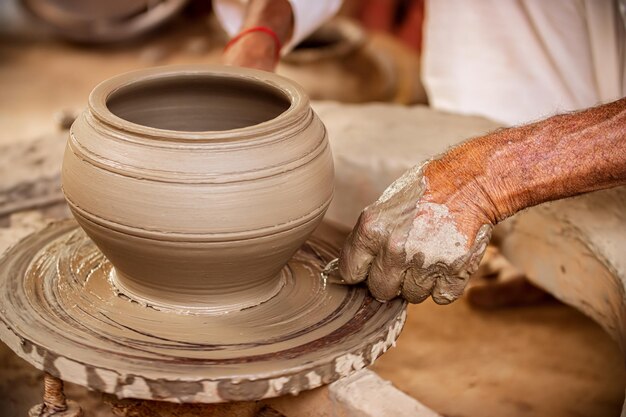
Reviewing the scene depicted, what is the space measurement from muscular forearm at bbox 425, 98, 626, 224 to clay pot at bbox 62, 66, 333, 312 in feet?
0.91

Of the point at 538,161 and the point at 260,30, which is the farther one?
the point at 260,30

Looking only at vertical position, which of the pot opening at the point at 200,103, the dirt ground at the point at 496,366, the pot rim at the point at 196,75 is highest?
the pot rim at the point at 196,75

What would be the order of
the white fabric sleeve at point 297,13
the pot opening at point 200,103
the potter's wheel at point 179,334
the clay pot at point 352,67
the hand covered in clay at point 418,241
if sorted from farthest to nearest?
the clay pot at point 352,67
the white fabric sleeve at point 297,13
the pot opening at point 200,103
the hand covered in clay at point 418,241
the potter's wheel at point 179,334

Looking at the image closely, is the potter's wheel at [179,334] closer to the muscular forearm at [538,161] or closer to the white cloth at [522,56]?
the muscular forearm at [538,161]

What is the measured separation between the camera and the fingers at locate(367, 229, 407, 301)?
161 cm

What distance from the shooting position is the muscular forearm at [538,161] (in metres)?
1.68

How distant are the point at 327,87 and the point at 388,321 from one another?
2.89 metres

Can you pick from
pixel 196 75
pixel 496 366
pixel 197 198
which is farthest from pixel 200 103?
pixel 496 366

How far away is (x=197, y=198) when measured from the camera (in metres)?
1.49

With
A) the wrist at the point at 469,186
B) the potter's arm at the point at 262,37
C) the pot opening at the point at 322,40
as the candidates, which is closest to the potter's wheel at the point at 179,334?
the wrist at the point at 469,186

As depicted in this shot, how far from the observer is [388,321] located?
64.4 inches

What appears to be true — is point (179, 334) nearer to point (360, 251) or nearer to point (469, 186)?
point (360, 251)

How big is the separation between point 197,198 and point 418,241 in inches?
16.0

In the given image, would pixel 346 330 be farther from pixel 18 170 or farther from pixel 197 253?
pixel 18 170
